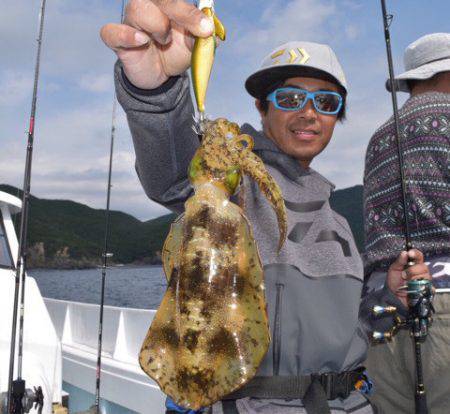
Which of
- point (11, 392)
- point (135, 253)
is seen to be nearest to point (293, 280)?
point (11, 392)

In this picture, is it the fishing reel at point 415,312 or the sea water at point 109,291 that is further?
the sea water at point 109,291

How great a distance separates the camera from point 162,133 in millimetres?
2377

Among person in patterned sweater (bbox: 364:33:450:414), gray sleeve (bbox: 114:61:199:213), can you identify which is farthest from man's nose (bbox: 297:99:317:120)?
person in patterned sweater (bbox: 364:33:450:414)

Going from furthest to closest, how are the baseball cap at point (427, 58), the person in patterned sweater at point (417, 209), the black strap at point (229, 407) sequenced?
the baseball cap at point (427, 58) → the person in patterned sweater at point (417, 209) → the black strap at point (229, 407)

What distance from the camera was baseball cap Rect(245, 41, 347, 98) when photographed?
282cm

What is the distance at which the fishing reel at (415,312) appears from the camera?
3.08 m

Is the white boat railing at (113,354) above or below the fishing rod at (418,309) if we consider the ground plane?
below

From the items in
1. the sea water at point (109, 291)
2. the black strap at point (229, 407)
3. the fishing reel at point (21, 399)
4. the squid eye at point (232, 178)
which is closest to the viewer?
the squid eye at point (232, 178)

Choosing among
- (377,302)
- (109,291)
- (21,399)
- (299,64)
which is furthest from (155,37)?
(109,291)

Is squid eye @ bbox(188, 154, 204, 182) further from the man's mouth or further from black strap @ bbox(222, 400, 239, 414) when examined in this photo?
the man's mouth

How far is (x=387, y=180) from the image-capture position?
367cm

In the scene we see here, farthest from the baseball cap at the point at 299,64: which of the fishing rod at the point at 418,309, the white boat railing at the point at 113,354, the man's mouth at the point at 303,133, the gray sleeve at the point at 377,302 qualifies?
the white boat railing at the point at 113,354

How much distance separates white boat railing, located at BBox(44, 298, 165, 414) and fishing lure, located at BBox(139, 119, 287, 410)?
5993mm

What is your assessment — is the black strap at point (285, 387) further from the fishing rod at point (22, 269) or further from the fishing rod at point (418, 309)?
the fishing rod at point (22, 269)
